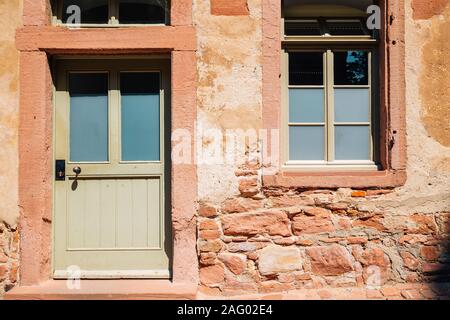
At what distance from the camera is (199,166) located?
417 cm

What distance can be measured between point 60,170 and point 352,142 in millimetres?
2708

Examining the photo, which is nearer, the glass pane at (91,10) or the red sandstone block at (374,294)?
the red sandstone block at (374,294)

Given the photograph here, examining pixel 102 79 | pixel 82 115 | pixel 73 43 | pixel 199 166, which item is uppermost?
pixel 73 43

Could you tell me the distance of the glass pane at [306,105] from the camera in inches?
173

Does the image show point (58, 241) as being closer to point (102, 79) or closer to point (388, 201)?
point (102, 79)

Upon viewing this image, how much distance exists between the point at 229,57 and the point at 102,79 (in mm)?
1211

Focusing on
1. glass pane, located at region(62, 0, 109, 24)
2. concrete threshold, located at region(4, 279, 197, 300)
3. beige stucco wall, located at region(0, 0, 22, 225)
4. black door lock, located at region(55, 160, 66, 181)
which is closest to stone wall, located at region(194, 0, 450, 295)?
concrete threshold, located at region(4, 279, 197, 300)

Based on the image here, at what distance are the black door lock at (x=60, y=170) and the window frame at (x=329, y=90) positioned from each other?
200cm

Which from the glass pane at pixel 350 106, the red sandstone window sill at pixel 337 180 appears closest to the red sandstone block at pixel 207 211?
the red sandstone window sill at pixel 337 180

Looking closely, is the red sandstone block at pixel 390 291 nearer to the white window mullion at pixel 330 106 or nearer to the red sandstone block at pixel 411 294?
the red sandstone block at pixel 411 294

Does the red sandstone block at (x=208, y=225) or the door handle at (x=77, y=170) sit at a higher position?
the door handle at (x=77, y=170)

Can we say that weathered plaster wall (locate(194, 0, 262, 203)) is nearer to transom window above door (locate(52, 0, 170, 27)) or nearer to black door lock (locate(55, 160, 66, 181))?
transom window above door (locate(52, 0, 170, 27))

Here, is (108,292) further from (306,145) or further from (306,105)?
(306,105)

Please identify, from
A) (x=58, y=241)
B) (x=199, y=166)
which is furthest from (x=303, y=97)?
(x=58, y=241)
